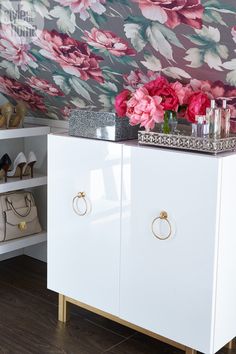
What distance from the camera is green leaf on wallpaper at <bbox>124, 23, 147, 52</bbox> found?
188 centimetres

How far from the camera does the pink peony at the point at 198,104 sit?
Answer: 192cm

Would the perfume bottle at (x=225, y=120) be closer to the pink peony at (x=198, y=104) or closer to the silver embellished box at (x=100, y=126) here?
the pink peony at (x=198, y=104)

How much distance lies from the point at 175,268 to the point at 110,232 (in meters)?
0.34

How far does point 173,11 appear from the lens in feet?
5.68

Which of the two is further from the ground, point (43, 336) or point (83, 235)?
point (83, 235)

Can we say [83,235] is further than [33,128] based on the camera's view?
No

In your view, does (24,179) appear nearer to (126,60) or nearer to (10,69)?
(10,69)

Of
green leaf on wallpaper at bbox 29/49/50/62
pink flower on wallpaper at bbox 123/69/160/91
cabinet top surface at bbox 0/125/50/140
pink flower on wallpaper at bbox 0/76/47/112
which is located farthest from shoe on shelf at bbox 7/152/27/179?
pink flower on wallpaper at bbox 123/69/160/91

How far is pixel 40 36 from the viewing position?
7.27 feet

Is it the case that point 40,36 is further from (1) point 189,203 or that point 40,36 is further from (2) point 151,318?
(2) point 151,318

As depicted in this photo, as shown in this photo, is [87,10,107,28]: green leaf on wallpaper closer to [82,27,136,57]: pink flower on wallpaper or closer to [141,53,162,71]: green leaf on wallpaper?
[82,27,136,57]: pink flower on wallpaper

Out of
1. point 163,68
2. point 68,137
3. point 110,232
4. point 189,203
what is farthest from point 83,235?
point 163,68

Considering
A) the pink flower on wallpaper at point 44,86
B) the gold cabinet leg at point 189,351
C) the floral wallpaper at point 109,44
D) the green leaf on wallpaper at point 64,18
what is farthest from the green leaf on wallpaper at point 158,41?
the gold cabinet leg at point 189,351

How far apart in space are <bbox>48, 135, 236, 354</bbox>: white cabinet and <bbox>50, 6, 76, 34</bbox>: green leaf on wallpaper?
1.46 feet
